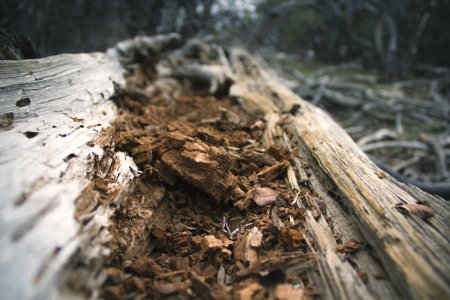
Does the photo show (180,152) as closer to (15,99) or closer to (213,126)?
(213,126)

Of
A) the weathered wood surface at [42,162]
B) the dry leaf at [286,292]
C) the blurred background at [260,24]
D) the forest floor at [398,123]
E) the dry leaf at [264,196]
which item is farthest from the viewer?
the blurred background at [260,24]

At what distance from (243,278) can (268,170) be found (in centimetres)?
67

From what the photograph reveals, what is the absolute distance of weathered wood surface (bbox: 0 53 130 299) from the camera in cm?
84

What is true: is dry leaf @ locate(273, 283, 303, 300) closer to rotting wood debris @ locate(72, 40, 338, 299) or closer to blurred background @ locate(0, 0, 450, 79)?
rotting wood debris @ locate(72, 40, 338, 299)

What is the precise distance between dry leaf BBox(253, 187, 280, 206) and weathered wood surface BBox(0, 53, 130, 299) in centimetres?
66

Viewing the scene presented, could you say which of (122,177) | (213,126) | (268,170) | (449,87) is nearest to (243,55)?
(213,126)

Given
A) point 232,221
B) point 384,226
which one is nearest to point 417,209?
point 384,226

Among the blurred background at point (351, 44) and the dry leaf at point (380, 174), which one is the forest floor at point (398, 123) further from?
the dry leaf at point (380, 174)

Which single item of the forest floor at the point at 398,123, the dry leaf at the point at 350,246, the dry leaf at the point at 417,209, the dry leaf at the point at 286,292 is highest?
the dry leaf at the point at 417,209

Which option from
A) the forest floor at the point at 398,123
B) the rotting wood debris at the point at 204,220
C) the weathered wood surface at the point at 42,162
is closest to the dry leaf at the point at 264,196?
the rotting wood debris at the point at 204,220

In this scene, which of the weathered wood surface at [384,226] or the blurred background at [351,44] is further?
the blurred background at [351,44]

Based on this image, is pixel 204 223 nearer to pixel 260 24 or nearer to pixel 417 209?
pixel 417 209

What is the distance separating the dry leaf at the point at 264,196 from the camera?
4.59ft

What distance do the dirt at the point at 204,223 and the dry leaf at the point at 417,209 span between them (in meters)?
0.37
